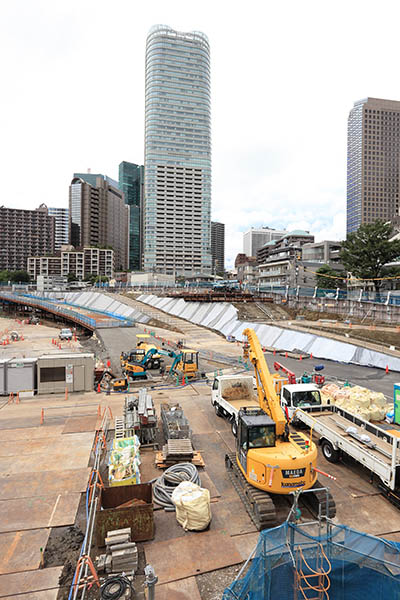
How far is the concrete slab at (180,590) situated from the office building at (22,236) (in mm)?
201028

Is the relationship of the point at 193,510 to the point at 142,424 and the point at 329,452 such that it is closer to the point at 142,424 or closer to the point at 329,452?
the point at 142,424

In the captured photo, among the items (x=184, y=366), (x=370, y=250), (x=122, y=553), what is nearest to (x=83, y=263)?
(x=370, y=250)

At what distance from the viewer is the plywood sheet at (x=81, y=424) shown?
15.7 m

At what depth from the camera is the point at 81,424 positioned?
16.3 meters

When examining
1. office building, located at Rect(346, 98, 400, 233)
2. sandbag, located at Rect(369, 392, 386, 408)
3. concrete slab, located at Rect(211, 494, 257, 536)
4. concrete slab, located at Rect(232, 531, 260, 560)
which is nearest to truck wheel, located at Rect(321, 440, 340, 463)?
sandbag, located at Rect(369, 392, 386, 408)

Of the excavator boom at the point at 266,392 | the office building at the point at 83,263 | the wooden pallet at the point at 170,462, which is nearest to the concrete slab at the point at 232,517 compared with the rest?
the wooden pallet at the point at 170,462

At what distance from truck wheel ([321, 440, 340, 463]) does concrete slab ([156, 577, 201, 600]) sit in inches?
278

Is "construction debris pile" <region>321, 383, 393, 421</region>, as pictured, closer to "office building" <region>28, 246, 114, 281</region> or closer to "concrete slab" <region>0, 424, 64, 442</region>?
"concrete slab" <region>0, 424, 64, 442</region>

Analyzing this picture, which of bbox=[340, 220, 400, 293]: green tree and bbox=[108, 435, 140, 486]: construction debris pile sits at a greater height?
bbox=[340, 220, 400, 293]: green tree

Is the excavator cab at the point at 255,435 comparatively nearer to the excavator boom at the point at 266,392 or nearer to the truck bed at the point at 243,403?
the excavator boom at the point at 266,392

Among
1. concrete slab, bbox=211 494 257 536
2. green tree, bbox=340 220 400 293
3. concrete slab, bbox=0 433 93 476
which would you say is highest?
green tree, bbox=340 220 400 293

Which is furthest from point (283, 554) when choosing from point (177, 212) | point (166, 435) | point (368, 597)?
point (177, 212)

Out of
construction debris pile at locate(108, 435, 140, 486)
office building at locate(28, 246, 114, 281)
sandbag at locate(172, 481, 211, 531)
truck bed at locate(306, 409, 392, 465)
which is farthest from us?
office building at locate(28, 246, 114, 281)

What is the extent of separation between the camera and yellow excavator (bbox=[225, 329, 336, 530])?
897 cm
